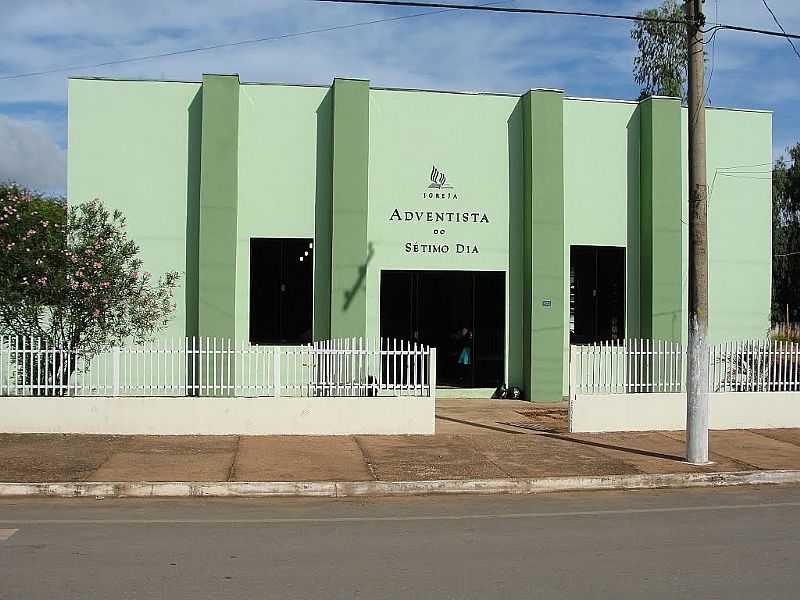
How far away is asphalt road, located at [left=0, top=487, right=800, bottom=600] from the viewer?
20.6 ft

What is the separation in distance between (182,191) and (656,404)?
10.6m

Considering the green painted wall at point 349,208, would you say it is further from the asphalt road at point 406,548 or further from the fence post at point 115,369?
the asphalt road at point 406,548

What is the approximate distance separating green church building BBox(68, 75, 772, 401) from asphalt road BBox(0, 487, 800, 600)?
9.13 meters

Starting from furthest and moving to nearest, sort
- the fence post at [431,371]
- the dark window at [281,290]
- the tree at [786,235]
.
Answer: the tree at [786,235] < the dark window at [281,290] < the fence post at [431,371]

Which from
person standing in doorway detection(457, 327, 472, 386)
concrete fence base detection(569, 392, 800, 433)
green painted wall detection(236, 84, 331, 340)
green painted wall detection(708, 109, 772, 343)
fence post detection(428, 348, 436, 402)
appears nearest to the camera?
fence post detection(428, 348, 436, 402)

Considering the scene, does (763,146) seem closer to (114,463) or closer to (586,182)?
(586,182)

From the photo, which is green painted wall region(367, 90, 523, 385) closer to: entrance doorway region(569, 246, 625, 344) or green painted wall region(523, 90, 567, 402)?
green painted wall region(523, 90, 567, 402)

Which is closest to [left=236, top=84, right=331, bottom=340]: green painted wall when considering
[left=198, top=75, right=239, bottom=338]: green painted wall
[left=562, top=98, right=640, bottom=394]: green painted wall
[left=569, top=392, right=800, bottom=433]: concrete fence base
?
[left=198, top=75, right=239, bottom=338]: green painted wall

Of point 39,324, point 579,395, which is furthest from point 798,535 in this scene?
point 39,324

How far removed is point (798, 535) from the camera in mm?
8195

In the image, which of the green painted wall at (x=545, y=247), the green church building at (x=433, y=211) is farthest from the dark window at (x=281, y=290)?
the green painted wall at (x=545, y=247)

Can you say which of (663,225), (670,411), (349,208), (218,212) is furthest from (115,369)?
(663,225)

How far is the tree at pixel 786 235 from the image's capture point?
51188 millimetres

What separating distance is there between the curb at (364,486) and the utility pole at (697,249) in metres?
0.88
